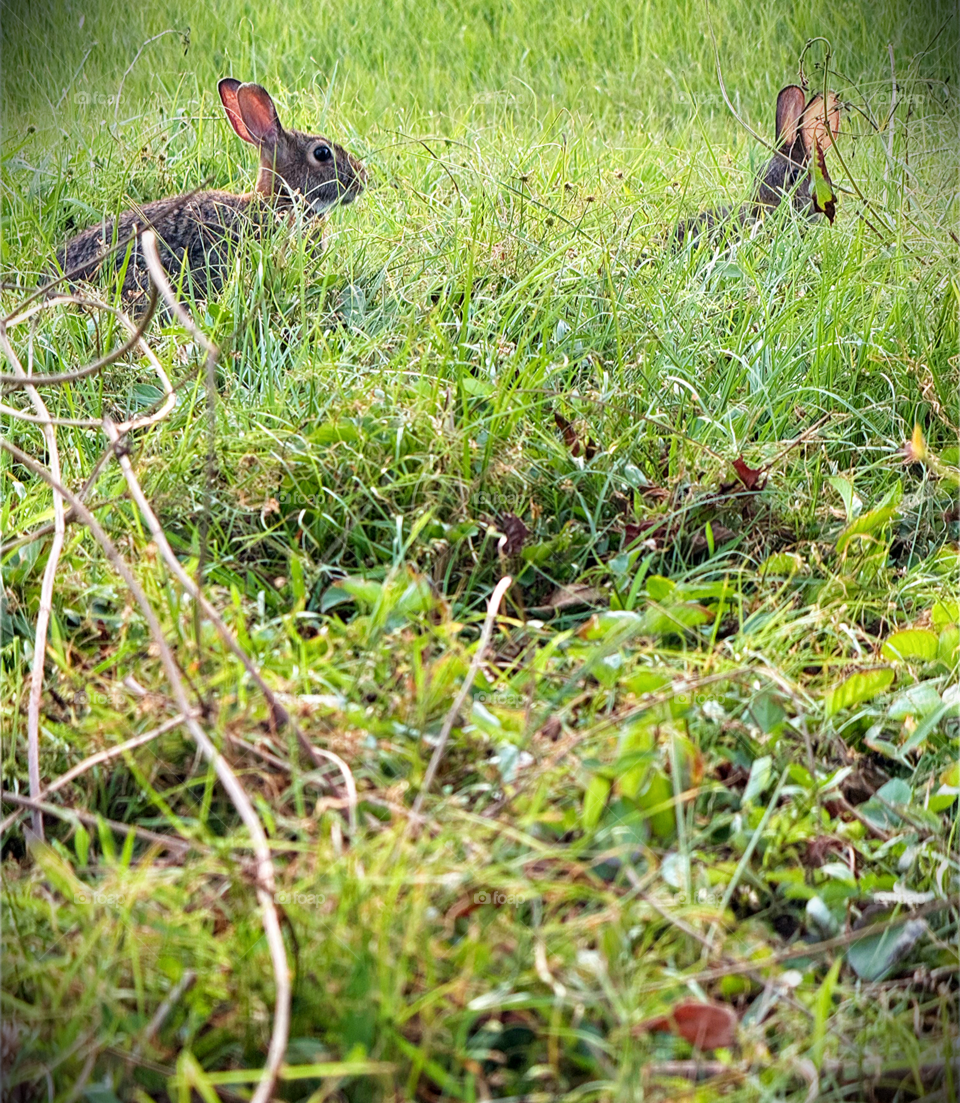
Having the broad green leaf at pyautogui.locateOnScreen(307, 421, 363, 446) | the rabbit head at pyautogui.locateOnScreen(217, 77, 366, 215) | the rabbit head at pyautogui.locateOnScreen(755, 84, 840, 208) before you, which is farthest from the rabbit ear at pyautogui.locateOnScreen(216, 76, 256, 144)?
the broad green leaf at pyautogui.locateOnScreen(307, 421, 363, 446)

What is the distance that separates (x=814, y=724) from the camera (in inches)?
73.5

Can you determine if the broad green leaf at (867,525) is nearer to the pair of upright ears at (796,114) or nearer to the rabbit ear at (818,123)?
the rabbit ear at (818,123)

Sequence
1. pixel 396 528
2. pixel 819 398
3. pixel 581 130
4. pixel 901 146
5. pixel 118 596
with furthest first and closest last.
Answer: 1. pixel 581 130
2. pixel 901 146
3. pixel 819 398
4. pixel 396 528
5. pixel 118 596

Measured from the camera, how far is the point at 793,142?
3.86 m

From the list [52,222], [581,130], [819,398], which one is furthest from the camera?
[581,130]

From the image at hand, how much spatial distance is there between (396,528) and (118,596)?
0.51 m

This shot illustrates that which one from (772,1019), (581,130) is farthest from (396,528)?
(581,130)

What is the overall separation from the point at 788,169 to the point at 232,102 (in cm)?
188

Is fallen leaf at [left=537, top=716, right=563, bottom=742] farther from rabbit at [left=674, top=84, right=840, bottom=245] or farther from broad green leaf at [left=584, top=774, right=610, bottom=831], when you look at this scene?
rabbit at [left=674, top=84, right=840, bottom=245]

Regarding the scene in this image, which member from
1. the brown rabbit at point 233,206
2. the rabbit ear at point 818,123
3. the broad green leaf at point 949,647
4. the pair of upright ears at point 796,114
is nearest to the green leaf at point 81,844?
the broad green leaf at point 949,647

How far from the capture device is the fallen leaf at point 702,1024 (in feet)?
4.26

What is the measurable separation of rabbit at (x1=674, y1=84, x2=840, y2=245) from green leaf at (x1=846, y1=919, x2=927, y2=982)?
2.27 m

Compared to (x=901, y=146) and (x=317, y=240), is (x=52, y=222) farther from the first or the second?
(x=901, y=146)

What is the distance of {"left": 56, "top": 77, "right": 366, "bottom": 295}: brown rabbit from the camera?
3.29m
